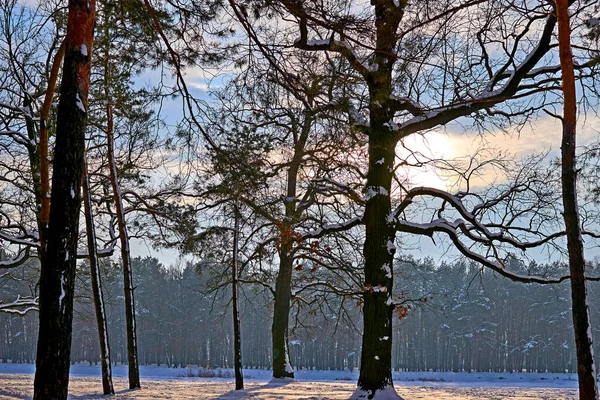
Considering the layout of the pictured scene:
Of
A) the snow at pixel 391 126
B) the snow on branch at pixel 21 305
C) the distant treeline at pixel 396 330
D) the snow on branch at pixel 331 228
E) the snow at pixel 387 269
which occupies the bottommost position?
the distant treeline at pixel 396 330

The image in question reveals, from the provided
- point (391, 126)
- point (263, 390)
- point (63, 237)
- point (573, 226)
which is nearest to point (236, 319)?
point (263, 390)

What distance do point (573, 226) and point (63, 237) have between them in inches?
296

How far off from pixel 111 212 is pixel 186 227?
11.6 ft

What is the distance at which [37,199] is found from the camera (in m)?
13.7

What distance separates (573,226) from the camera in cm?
880

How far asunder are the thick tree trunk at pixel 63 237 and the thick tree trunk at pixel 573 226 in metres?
7.25

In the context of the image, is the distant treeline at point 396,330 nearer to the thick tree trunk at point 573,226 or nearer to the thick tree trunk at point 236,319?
the thick tree trunk at point 236,319

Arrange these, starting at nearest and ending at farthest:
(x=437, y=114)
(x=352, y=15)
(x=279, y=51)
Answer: (x=352, y=15) → (x=279, y=51) → (x=437, y=114)

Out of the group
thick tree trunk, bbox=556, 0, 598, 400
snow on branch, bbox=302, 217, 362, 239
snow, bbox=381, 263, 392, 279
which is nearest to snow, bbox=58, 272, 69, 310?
snow, bbox=381, 263, 392, 279

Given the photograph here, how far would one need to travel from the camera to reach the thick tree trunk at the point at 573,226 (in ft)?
27.4

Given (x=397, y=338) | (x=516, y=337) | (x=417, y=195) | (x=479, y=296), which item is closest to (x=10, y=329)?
(x=397, y=338)

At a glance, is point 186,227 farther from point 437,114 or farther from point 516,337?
point 516,337

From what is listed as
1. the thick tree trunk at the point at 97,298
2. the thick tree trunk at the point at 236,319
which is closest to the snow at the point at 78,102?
the thick tree trunk at the point at 97,298

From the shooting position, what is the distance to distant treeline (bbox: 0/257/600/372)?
196ft
